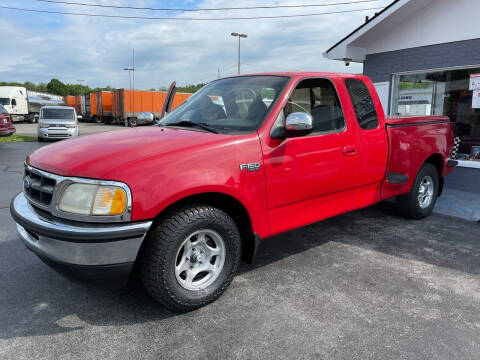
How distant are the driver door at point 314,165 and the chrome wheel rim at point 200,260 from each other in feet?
1.87

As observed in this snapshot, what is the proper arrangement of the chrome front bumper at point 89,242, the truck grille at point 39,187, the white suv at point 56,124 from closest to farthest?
the chrome front bumper at point 89,242 → the truck grille at point 39,187 → the white suv at point 56,124

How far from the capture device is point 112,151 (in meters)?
2.81

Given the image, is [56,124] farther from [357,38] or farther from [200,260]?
[200,260]

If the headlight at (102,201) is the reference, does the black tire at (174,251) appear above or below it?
below

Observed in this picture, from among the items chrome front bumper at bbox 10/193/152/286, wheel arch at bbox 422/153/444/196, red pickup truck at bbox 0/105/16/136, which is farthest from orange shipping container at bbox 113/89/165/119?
chrome front bumper at bbox 10/193/152/286

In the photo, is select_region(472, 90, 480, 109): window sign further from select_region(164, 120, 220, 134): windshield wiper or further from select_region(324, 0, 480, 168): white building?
select_region(164, 120, 220, 134): windshield wiper

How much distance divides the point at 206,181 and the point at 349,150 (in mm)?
1782

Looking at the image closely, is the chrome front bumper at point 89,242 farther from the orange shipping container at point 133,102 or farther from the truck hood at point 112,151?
the orange shipping container at point 133,102

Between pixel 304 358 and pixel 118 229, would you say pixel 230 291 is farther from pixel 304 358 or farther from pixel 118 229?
pixel 118 229

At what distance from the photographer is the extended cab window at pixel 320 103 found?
373 cm

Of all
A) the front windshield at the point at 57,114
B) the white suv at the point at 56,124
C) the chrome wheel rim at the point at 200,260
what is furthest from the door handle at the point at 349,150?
the front windshield at the point at 57,114

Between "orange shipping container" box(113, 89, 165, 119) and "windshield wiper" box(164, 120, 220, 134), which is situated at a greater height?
"orange shipping container" box(113, 89, 165, 119)

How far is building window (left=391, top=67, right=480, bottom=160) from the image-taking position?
26.2 feet

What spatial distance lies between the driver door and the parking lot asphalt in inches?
23.7
